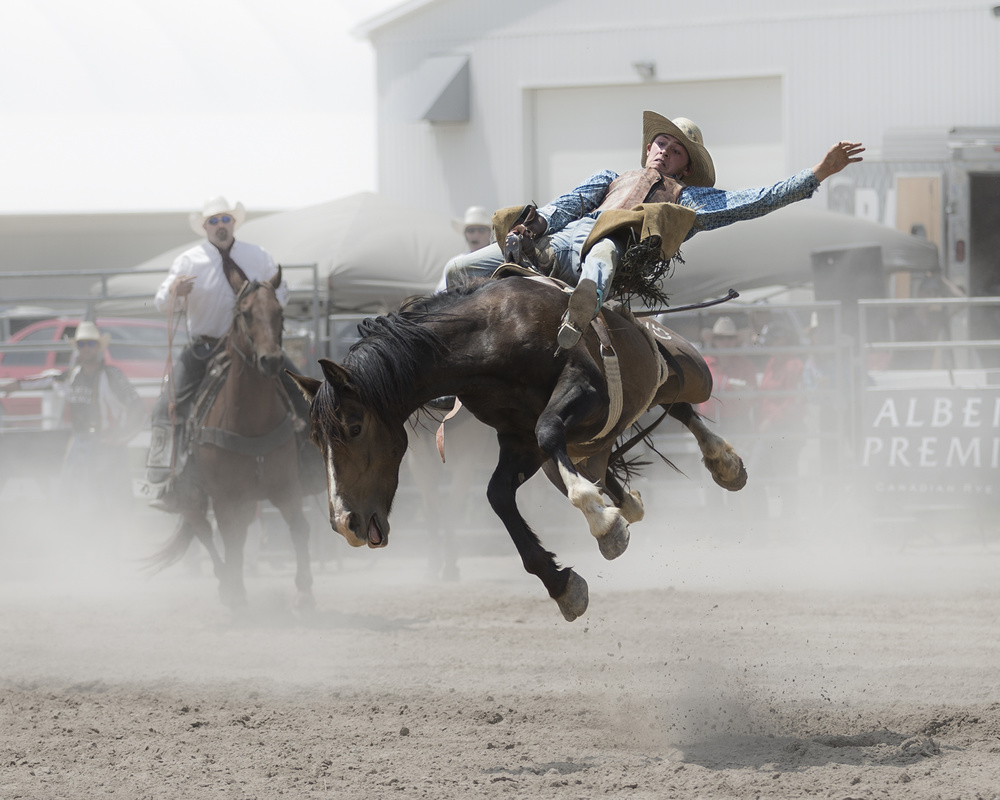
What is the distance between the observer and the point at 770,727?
5.22 m

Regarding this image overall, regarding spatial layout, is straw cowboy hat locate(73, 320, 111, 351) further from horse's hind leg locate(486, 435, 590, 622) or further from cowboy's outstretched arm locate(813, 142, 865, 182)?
cowboy's outstretched arm locate(813, 142, 865, 182)

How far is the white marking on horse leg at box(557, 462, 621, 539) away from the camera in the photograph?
4.52m

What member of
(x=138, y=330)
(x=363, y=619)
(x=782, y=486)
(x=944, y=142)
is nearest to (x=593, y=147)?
(x=944, y=142)

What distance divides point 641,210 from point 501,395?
1.03 metres

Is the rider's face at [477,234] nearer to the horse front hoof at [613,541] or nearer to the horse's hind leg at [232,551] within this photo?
the horse's hind leg at [232,551]

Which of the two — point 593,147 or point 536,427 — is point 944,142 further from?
point 536,427

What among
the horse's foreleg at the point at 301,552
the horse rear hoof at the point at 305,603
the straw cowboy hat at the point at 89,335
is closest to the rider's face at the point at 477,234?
the horse's foreleg at the point at 301,552

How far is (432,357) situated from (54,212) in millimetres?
17504

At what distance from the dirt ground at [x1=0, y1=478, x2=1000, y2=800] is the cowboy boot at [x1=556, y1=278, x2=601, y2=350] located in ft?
5.46

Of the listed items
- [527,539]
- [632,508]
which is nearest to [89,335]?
[632,508]

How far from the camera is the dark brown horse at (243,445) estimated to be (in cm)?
789

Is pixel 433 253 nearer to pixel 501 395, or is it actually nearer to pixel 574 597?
pixel 501 395

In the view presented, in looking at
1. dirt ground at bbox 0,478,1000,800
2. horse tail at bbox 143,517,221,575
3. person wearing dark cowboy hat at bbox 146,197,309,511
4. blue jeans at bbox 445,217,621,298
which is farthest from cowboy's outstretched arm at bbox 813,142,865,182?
horse tail at bbox 143,517,221,575

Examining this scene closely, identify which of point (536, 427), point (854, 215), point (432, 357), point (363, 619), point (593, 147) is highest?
point (593, 147)
